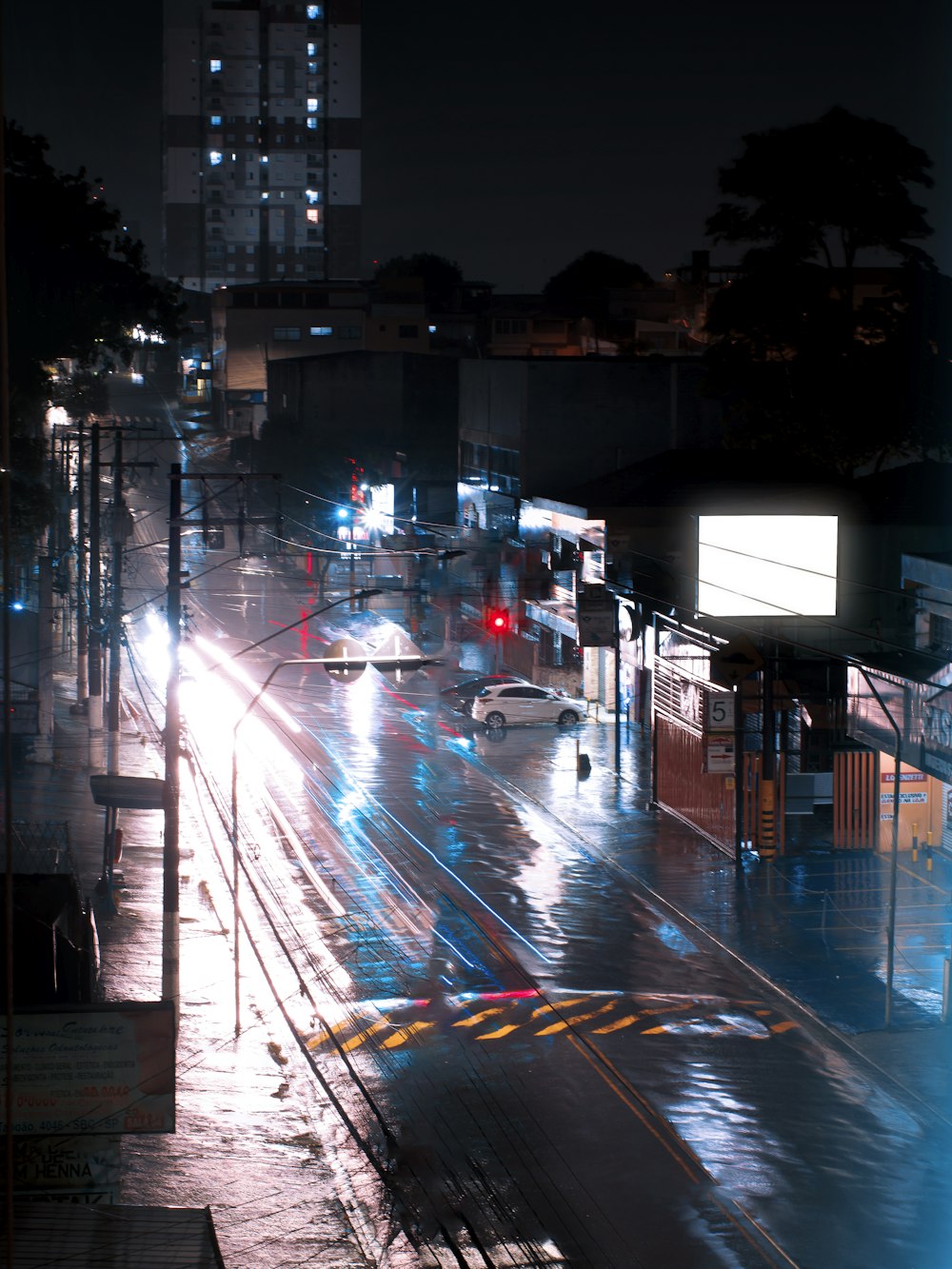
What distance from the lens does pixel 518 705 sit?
126 ft

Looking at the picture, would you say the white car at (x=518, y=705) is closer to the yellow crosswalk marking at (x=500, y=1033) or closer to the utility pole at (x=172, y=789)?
the utility pole at (x=172, y=789)

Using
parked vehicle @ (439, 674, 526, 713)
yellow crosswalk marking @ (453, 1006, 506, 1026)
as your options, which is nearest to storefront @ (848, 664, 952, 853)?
yellow crosswalk marking @ (453, 1006, 506, 1026)

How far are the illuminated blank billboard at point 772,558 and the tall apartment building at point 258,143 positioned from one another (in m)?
143

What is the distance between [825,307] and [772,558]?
12.9m

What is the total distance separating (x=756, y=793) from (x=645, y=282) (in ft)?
278

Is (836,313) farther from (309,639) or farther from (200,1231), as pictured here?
(200,1231)

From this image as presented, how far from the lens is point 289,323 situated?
3472 inches

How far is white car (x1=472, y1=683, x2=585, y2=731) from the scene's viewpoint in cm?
3812

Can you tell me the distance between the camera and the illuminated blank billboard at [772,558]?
33188 mm

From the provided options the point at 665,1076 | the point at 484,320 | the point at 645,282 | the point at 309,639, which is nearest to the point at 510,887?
the point at 665,1076

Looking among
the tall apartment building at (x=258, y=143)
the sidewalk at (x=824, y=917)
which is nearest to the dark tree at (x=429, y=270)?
the tall apartment building at (x=258, y=143)

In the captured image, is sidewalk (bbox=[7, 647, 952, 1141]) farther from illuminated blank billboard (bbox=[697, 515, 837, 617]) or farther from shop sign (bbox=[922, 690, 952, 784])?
illuminated blank billboard (bbox=[697, 515, 837, 617])

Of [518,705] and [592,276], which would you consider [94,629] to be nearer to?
[518,705]

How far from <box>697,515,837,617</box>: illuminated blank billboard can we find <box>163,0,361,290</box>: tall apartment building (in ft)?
469
